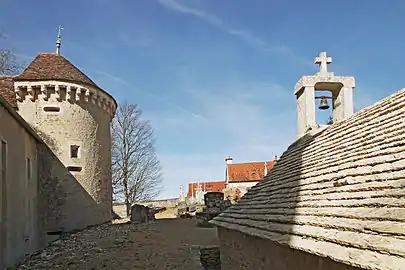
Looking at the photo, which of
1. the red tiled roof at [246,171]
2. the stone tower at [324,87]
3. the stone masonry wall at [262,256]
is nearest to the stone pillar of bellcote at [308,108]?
the stone tower at [324,87]

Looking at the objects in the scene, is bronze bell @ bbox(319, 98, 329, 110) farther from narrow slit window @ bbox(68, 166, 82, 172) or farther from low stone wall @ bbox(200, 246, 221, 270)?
narrow slit window @ bbox(68, 166, 82, 172)

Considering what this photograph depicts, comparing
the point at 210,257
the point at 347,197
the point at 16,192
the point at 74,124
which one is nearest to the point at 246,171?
the point at 74,124

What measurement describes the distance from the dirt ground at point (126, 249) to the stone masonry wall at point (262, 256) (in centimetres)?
163

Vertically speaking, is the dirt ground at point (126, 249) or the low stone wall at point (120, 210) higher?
the dirt ground at point (126, 249)

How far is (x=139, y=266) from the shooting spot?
10602 millimetres

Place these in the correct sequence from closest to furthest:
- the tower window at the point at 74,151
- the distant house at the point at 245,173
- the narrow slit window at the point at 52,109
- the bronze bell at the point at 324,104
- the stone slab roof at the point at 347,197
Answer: the stone slab roof at the point at 347,197, the bronze bell at the point at 324,104, the narrow slit window at the point at 52,109, the tower window at the point at 74,151, the distant house at the point at 245,173

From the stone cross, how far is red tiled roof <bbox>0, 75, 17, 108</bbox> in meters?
13.3

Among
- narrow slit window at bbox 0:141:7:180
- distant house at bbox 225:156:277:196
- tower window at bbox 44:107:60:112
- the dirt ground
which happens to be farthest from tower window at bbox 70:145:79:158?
distant house at bbox 225:156:277:196

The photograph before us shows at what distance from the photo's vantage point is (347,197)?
4344 mm

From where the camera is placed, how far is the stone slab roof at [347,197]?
314cm

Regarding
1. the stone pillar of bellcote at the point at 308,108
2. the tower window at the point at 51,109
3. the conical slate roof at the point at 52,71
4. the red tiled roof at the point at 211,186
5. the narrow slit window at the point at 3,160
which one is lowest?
the red tiled roof at the point at 211,186

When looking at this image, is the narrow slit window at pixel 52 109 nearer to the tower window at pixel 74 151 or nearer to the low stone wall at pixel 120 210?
the tower window at pixel 74 151

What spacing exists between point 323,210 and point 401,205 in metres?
1.37

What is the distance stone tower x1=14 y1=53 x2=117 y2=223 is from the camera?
1738 centimetres
